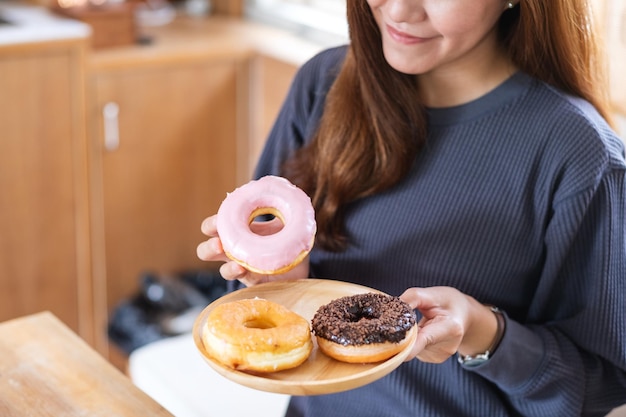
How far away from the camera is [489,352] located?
4.25 ft

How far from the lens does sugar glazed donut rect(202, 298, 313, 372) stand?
3.47 ft

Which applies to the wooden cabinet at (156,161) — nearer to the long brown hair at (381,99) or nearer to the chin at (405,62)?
the long brown hair at (381,99)

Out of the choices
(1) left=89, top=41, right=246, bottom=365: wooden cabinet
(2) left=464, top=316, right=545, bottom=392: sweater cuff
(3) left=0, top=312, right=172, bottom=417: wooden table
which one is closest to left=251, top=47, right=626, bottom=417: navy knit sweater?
(2) left=464, top=316, right=545, bottom=392: sweater cuff

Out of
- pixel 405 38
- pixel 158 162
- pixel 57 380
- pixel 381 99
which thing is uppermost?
pixel 405 38

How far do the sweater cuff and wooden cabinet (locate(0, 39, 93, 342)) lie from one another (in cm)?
164

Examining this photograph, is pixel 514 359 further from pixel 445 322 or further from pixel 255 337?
pixel 255 337

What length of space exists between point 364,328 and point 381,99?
448mm

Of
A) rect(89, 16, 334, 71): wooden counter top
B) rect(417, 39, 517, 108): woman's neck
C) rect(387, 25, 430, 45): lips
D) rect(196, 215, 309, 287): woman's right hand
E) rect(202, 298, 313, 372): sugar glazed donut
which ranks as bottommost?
rect(89, 16, 334, 71): wooden counter top

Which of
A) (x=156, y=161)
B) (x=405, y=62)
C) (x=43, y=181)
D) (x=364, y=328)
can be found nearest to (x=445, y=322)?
(x=364, y=328)

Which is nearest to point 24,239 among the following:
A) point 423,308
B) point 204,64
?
point 204,64

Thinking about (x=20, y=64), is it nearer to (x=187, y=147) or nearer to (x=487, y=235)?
(x=187, y=147)

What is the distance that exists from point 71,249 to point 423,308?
1740mm

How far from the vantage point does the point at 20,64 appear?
249 centimetres

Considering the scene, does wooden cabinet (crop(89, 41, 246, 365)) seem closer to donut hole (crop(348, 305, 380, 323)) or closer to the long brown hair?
the long brown hair
